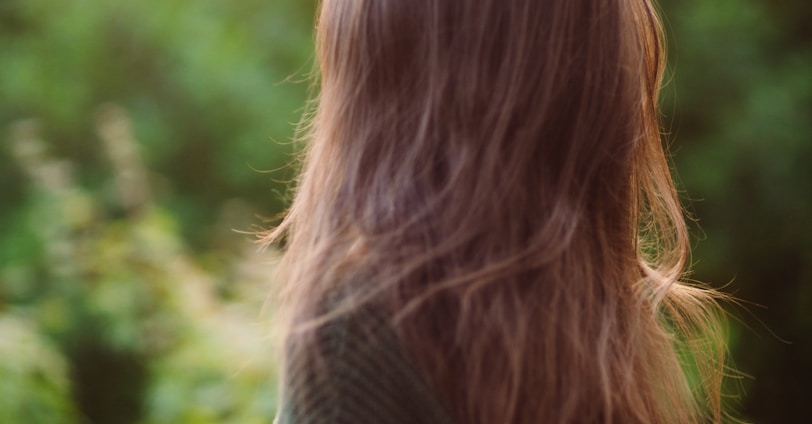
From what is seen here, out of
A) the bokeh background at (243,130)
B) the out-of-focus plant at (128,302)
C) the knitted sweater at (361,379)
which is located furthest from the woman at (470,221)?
the bokeh background at (243,130)

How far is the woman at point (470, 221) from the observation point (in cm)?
77

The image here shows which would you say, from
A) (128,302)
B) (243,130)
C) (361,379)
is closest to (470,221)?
(361,379)

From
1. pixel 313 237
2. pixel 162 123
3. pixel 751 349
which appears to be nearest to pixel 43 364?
pixel 162 123

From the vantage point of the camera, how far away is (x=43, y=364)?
7.27 ft

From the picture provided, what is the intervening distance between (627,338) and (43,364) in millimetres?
1792

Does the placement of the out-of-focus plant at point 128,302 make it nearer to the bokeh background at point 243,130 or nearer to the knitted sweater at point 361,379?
the bokeh background at point 243,130

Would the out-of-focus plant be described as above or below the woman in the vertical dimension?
above

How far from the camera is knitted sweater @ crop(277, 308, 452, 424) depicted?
0.76m

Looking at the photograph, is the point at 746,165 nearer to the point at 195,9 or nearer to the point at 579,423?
the point at 195,9

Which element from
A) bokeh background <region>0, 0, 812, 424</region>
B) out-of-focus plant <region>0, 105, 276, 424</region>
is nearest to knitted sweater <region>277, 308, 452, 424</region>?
out-of-focus plant <region>0, 105, 276, 424</region>

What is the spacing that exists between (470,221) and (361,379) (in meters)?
0.18

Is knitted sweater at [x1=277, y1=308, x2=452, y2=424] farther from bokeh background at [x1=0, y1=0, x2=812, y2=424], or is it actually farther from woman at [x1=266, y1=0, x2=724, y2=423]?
bokeh background at [x1=0, y1=0, x2=812, y2=424]

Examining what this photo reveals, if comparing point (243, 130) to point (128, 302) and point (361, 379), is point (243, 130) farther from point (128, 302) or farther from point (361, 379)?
point (361, 379)

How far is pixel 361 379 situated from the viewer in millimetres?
761
